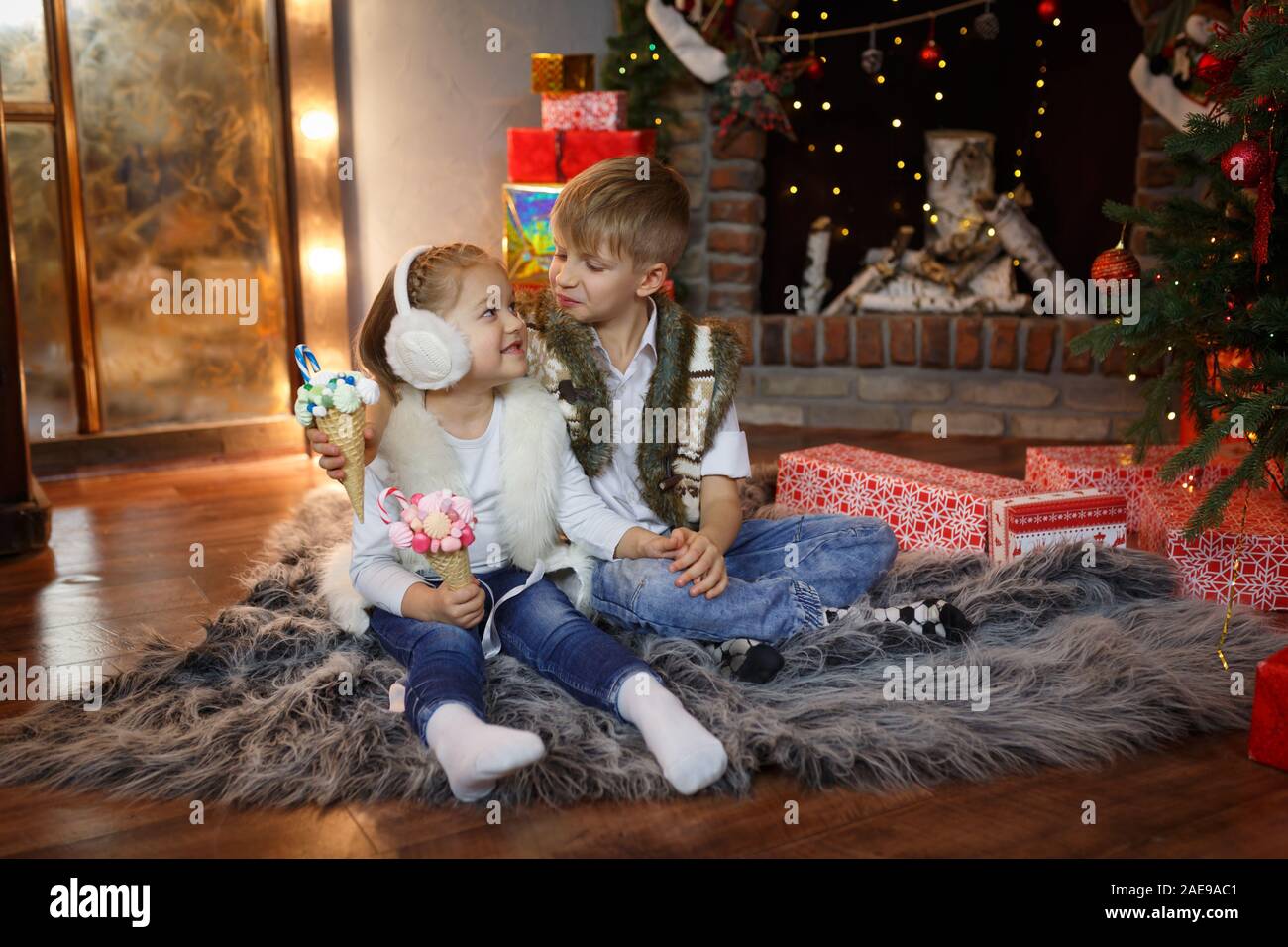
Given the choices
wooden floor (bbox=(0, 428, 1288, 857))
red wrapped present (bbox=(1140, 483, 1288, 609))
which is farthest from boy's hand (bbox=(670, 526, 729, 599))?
red wrapped present (bbox=(1140, 483, 1288, 609))

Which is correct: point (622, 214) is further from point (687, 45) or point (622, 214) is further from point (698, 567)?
point (687, 45)

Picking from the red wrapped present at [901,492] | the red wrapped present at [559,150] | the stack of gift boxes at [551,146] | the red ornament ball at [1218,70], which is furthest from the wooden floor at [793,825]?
the red wrapped present at [559,150]

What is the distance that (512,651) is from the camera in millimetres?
1659

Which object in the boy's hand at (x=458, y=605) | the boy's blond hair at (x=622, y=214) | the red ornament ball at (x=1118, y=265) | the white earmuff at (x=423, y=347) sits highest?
the boy's blond hair at (x=622, y=214)

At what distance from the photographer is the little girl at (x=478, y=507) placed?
59.4 inches

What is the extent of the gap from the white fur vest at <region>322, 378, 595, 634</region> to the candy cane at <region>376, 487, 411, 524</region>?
49 mm

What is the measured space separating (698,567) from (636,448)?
276 millimetres

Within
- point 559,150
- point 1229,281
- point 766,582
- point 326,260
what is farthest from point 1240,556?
point 326,260

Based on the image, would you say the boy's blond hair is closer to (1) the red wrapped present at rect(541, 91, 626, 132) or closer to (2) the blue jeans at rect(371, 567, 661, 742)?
(2) the blue jeans at rect(371, 567, 661, 742)

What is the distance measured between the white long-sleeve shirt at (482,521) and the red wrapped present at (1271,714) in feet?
2.75

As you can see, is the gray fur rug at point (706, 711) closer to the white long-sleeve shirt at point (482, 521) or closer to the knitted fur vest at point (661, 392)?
the white long-sleeve shirt at point (482, 521)

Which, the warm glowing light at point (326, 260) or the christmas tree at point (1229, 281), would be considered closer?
the christmas tree at point (1229, 281)

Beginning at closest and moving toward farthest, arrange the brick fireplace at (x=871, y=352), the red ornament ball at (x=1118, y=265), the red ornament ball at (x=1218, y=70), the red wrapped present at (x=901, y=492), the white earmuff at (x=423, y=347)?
the white earmuff at (x=423, y=347) → the red ornament ball at (x=1218, y=70) → the red wrapped present at (x=901, y=492) → the red ornament ball at (x=1118, y=265) → the brick fireplace at (x=871, y=352)
